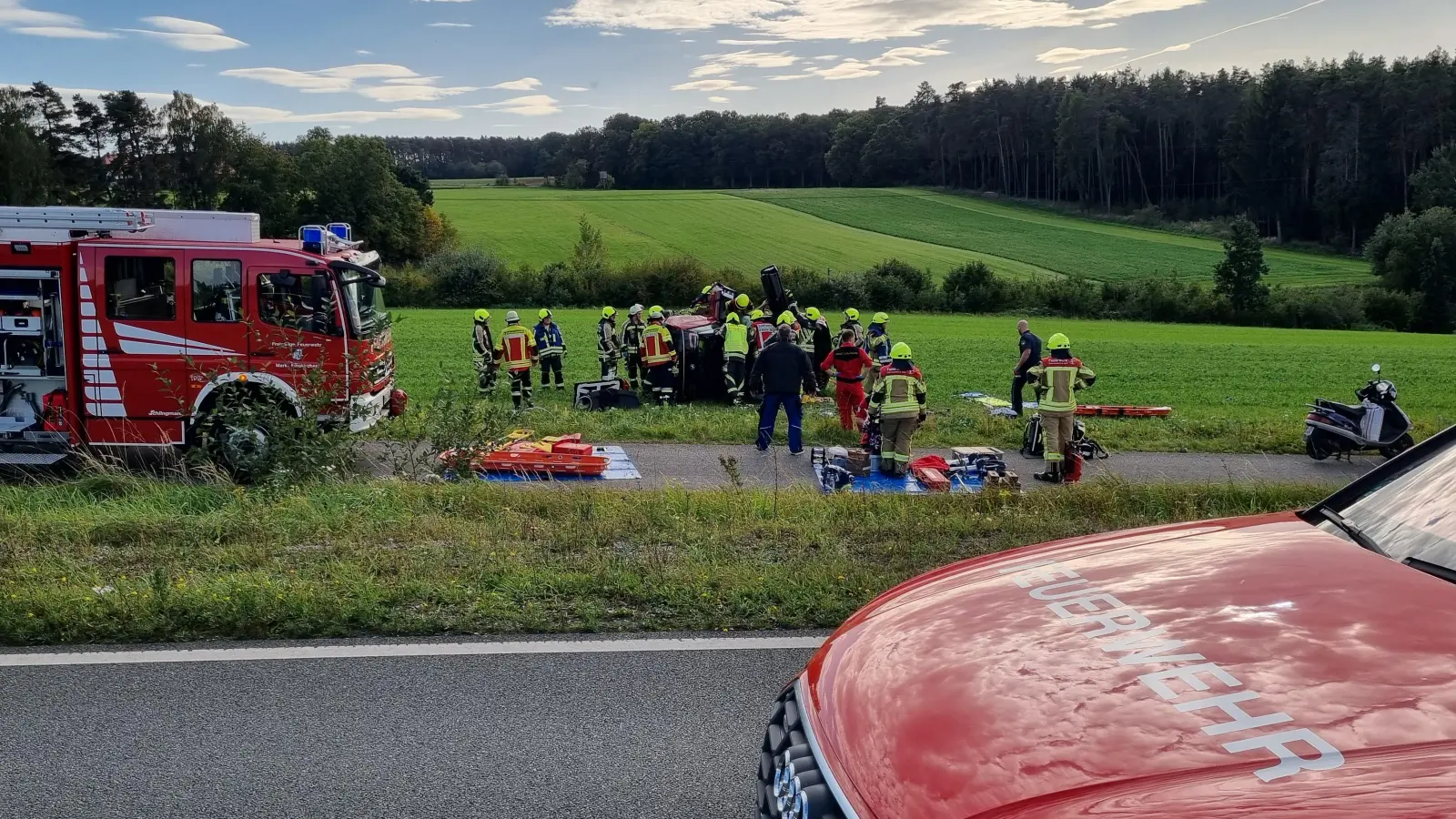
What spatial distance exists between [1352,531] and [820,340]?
Result: 18.7 metres

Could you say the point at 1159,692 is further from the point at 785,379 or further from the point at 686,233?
the point at 686,233

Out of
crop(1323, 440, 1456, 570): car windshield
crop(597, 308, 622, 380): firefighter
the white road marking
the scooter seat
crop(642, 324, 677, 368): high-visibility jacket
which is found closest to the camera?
crop(1323, 440, 1456, 570): car windshield

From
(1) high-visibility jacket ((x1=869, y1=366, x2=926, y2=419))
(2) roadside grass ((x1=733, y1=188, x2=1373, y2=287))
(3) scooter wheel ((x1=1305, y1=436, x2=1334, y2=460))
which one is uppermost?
(2) roadside grass ((x1=733, y1=188, x2=1373, y2=287))

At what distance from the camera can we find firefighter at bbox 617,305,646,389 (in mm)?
20059

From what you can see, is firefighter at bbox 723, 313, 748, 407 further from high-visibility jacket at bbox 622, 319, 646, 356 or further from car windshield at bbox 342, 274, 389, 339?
car windshield at bbox 342, 274, 389, 339

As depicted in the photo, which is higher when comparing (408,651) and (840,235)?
(840,235)

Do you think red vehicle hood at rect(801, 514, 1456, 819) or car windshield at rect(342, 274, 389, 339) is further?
car windshield at rect(342, 274, 389, 339)

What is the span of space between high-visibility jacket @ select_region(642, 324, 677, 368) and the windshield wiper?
16.4m

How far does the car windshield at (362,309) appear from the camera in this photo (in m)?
13.3

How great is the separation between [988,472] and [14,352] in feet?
37.5

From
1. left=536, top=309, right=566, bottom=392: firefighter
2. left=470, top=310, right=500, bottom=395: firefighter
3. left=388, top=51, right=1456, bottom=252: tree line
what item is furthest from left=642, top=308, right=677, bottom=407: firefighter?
left=388, top=51, right=1456, bottom=252: tree line

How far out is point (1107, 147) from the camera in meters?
97.4

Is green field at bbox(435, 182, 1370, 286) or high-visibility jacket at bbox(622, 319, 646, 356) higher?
green field at bbox(435, 182, 1370, 286)

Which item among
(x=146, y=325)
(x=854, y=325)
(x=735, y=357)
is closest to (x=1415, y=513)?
(x=146, y=325)
